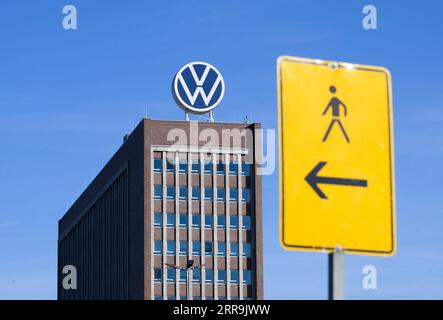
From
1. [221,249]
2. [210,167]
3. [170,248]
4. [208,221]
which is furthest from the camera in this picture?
[210,167]

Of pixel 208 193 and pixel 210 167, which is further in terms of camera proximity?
pixel 210 167

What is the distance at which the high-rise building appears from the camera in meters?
128

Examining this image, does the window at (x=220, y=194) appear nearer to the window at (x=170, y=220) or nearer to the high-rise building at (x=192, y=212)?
the high-rise building at (x=192, y=212)

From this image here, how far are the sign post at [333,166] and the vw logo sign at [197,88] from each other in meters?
116

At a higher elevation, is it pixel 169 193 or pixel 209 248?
pixel 169 193

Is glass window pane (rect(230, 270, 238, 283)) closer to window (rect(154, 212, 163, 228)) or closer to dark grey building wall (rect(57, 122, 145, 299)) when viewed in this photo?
window (rect(154, 212, 163, 228))

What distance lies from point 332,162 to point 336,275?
28.9 inches

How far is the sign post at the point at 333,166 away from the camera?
6.93 meters

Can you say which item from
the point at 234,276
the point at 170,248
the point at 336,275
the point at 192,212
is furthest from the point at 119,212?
the point at 336,275

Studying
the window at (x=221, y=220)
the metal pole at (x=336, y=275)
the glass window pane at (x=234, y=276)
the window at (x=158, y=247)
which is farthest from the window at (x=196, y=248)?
the metal pole at (x=336, y=275)

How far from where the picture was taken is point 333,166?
7035 mm

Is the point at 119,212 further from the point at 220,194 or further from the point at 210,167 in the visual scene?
the point at 220,194

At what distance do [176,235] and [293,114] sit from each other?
4821 inches
